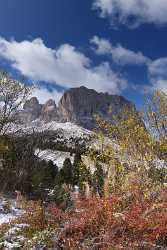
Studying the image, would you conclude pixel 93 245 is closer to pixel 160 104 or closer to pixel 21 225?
pixel 21 225

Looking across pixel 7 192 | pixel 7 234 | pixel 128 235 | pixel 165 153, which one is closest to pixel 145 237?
pixel 128 235

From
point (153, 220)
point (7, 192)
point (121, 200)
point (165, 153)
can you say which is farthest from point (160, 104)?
point (7, 192)

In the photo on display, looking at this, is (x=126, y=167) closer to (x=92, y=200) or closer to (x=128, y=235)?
(x=92, y=200)

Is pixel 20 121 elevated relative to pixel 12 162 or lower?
elevated

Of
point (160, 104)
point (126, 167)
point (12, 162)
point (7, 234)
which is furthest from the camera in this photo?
point (12, 162)

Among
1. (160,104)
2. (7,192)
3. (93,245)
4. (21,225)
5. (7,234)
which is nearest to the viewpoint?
(93,245)

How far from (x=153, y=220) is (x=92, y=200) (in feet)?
9.18

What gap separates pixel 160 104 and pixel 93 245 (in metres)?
10.0

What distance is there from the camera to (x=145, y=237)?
14.5m

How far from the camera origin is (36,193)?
137ft

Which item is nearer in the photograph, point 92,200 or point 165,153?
point 92,200

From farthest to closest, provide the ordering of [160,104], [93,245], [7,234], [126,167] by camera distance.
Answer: [160,104] < [126,167] < [7,234] < [93,245]

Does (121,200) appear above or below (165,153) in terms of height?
below

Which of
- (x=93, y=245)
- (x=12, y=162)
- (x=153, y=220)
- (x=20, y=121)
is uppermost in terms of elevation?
(x=20, y=121)
